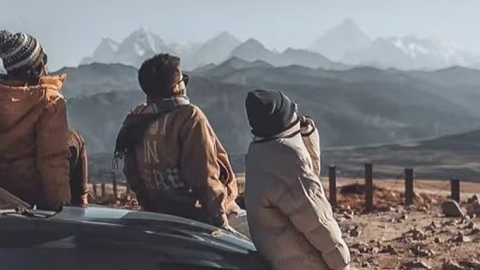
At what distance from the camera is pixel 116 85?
69250mm

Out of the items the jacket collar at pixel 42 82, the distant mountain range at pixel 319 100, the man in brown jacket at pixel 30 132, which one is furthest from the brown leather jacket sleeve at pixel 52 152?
the distant mountain range at pixel 319 100

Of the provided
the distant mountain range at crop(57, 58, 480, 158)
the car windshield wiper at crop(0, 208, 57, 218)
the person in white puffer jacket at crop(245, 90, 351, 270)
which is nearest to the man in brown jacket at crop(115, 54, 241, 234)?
the person in white puffer jacket at crop(245, 90, 351, 270)

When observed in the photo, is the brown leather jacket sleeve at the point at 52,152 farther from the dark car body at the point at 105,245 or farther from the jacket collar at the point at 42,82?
the dark car body at the point at 105,245

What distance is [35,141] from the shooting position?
4.45 m

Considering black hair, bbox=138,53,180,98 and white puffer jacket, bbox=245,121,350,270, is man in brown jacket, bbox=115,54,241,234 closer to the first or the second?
black hair, bbox=138,53,180,98

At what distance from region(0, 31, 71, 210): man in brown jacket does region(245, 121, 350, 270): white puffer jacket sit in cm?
103

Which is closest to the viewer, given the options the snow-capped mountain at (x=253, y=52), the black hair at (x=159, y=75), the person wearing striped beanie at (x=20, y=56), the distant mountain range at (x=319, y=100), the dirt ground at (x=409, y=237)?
the person wearing striped beanie at (x=20, y=56)

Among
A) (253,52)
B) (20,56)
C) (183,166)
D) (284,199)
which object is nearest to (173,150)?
(183,166)

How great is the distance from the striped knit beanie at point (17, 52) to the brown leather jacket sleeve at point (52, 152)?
244 mm

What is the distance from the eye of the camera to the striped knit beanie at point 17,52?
4508mm

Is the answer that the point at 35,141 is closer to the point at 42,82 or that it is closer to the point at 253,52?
the point at 42,82

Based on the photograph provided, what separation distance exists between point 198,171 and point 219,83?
198ft

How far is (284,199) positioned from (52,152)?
123 cm

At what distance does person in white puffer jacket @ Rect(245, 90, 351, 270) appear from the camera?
12.2ft
